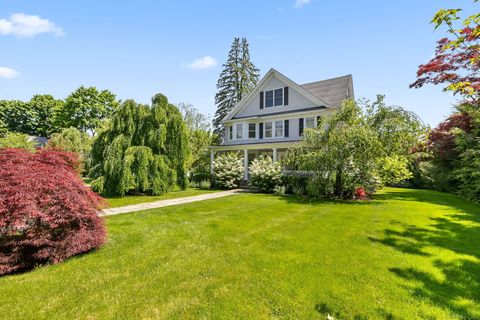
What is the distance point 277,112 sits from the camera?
20.6m

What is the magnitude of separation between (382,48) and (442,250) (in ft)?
31.9

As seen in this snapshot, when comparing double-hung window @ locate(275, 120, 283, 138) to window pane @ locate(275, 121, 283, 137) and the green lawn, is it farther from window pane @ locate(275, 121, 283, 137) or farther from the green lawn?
the green lawn

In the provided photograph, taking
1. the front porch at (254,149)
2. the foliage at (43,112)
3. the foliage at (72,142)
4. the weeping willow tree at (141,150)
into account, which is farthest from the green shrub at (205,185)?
the foliage at (43,112)

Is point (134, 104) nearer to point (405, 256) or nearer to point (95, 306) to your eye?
point (95, 306)

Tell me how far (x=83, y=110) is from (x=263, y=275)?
48.6 meters

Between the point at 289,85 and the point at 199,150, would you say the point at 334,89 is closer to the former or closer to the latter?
the point at 289,85

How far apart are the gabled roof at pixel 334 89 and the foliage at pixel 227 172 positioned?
29.8ft

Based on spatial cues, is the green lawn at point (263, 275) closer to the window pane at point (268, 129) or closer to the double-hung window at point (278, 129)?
the double-hung window at point (278, 129)

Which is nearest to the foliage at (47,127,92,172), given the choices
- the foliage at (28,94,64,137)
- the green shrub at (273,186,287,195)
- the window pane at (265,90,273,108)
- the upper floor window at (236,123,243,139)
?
the upper floor window at (236,123,243,139)

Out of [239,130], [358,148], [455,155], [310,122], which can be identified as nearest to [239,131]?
[239,130]

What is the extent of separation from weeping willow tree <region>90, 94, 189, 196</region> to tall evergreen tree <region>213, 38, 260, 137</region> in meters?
25.4

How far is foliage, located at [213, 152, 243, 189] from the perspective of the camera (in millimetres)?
17062

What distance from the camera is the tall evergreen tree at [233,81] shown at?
3994 centimetres

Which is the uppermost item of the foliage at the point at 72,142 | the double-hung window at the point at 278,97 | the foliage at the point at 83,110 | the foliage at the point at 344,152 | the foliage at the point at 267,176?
the foliage at the point at 83,110
